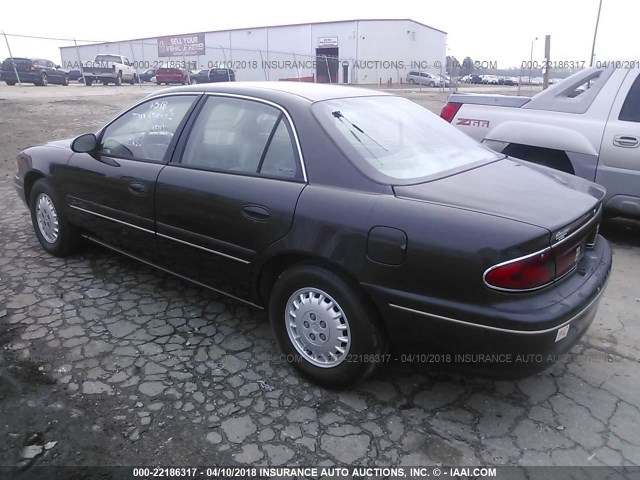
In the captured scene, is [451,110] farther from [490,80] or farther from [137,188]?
[490,80]

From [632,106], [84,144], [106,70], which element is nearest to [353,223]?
[84,144]

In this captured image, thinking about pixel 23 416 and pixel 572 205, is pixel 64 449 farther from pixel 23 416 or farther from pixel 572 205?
pixel 572 205

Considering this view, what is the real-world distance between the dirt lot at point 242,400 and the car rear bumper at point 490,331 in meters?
0.39

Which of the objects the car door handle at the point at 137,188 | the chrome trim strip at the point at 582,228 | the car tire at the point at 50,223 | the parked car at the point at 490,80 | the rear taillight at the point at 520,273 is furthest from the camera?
the parked car at the point at 490,80

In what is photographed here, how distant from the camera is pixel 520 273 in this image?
2094 mm

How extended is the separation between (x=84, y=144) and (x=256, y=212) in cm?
187

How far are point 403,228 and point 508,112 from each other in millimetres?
3607

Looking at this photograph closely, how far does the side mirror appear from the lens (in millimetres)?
3758

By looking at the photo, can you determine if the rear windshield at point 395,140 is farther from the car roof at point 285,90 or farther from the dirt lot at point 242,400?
the dirt lot at point 242,400

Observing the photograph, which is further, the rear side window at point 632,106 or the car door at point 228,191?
the rear side window at point 632,106

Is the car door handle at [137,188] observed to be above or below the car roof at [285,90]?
below

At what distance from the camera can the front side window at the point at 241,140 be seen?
9.23 ft

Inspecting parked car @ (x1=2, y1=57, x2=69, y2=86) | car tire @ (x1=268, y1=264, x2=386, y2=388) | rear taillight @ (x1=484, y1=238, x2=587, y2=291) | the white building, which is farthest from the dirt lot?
the white building

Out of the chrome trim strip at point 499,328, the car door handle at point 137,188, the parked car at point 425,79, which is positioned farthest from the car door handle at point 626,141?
the parked car at point 425,79
